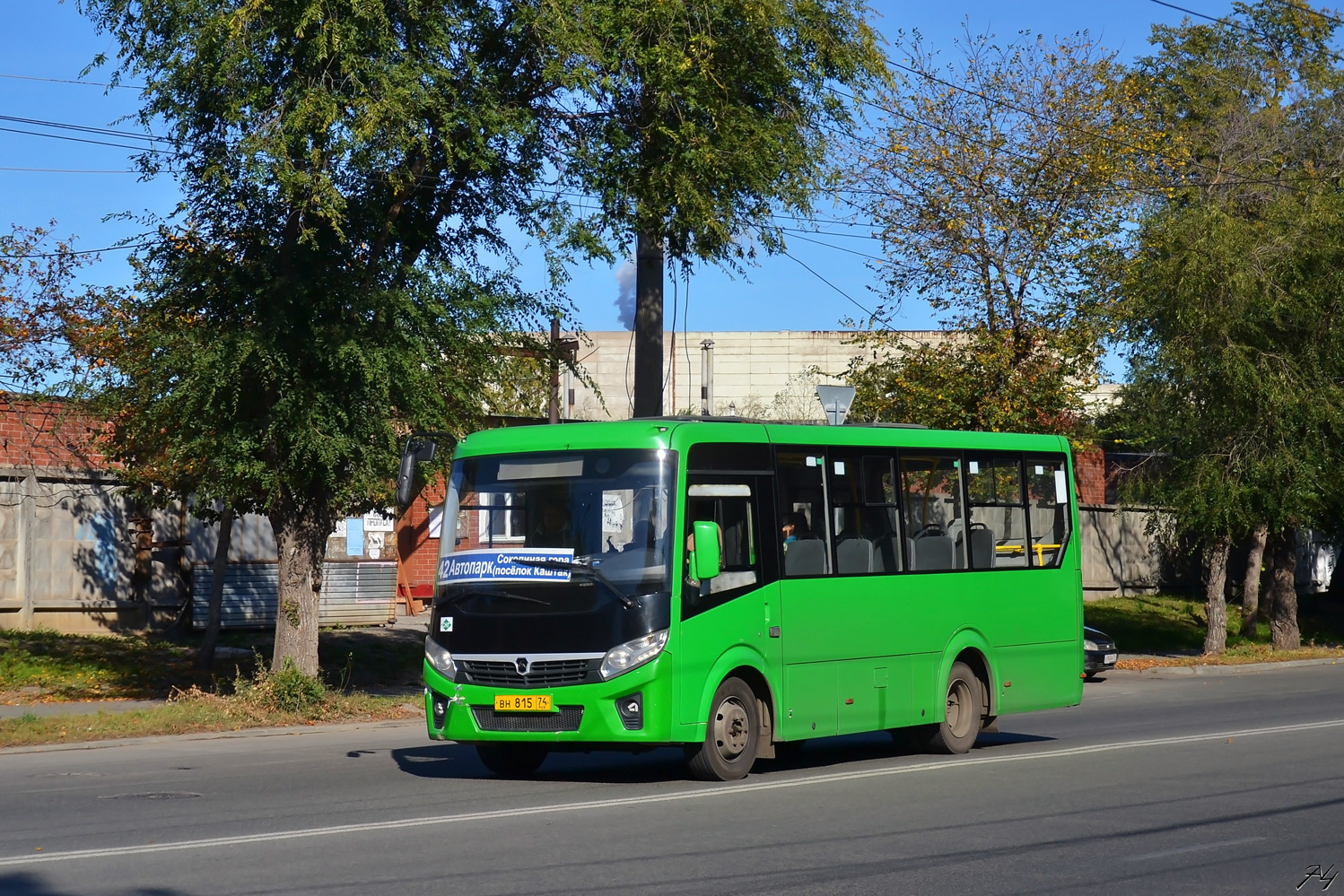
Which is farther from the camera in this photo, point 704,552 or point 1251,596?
point 1251,596

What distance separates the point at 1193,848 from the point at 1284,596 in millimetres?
24709

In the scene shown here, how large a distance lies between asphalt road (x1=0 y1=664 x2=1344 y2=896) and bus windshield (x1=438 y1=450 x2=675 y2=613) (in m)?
1.52

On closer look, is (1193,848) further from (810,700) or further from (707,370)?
(707,370)

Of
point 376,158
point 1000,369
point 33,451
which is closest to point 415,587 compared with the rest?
point 33,451

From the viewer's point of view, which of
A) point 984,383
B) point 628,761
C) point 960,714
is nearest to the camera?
point 628,761

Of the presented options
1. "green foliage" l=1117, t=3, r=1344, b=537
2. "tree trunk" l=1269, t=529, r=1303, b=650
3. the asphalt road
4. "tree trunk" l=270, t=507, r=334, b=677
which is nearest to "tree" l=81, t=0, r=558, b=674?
"tree trunk" l=270, t=507, r=334, b=677

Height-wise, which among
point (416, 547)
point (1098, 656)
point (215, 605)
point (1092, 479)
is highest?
point (1092, 479)

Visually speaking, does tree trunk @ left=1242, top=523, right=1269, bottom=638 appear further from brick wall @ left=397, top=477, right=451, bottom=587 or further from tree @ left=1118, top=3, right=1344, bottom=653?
brick wall @ left=397, top=477, right=451, bottom=587

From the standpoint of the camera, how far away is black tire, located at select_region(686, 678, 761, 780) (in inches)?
444

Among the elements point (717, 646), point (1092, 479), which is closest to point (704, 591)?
point (717, 646)

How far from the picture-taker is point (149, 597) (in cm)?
2427

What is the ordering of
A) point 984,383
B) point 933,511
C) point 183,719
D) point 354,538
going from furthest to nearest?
point 354,538 < point 984,383 < point 183,719 < point 933,511

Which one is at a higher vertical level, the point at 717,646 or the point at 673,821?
the point at 717,646

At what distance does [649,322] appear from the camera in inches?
761
